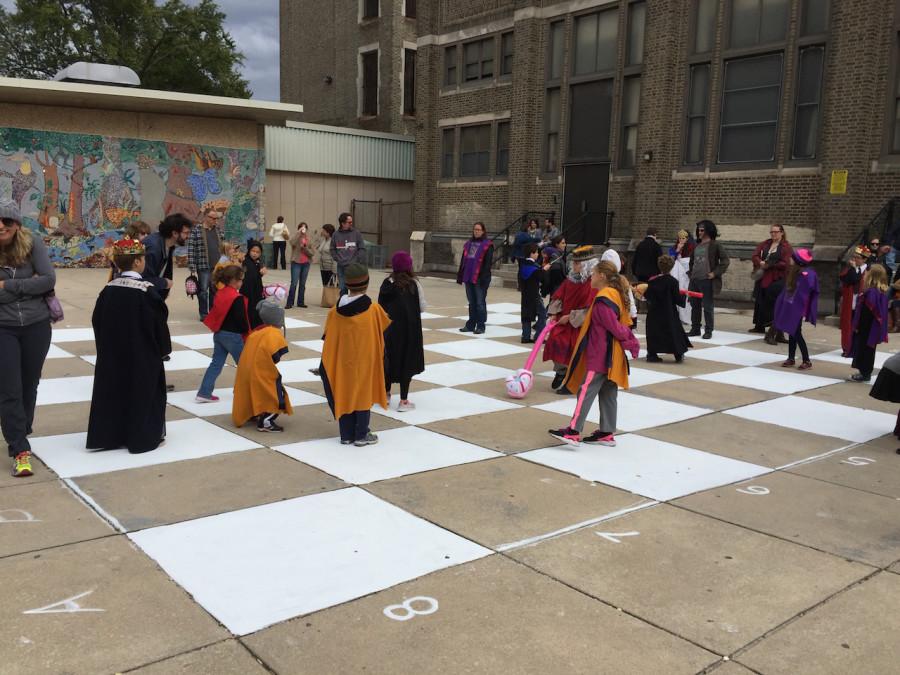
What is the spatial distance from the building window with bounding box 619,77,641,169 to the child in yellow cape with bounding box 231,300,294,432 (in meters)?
17.1

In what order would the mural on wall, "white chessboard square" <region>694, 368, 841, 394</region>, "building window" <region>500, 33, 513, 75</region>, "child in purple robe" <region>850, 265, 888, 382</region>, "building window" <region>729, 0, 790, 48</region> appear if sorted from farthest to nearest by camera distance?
"building window" <region>500, 33, 513, 75</region> → the mural on wall → "building window" <region>729, 0, 790, 48</region> → "white chessboard square" <region>694, 368, 841, 394</region> → "child in purple robe" <region>850, 265, 888, 382</region>

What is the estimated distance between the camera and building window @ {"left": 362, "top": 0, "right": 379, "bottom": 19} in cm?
3322

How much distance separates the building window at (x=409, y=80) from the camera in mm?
32656

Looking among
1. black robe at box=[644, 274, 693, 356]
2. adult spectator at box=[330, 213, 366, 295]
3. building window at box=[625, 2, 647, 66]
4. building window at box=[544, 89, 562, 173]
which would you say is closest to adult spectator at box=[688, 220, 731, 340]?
black robe at box=[644, 274, 693, 356]

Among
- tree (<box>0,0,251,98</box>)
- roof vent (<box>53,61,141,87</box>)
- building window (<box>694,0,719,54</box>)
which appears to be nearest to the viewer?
building window (<box>694,0,719,54</box>)

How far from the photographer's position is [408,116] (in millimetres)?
32656

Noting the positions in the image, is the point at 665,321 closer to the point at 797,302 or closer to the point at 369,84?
the point at 797,302

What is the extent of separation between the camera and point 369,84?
34.1 meters

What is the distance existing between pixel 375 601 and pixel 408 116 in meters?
30.9

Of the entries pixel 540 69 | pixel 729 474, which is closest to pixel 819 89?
pixel 540 69

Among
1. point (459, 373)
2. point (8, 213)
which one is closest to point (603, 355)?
point (459, 373)

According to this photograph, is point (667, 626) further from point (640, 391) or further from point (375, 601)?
point (640, 391)

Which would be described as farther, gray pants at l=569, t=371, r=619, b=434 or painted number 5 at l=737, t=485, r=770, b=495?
gray pants at l=569, t=371, r=619, b=434

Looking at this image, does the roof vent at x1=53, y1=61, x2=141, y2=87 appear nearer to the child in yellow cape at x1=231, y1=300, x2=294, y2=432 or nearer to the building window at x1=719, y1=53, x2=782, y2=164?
the building window at x1=719, y1=53, x2=782, y2=164
